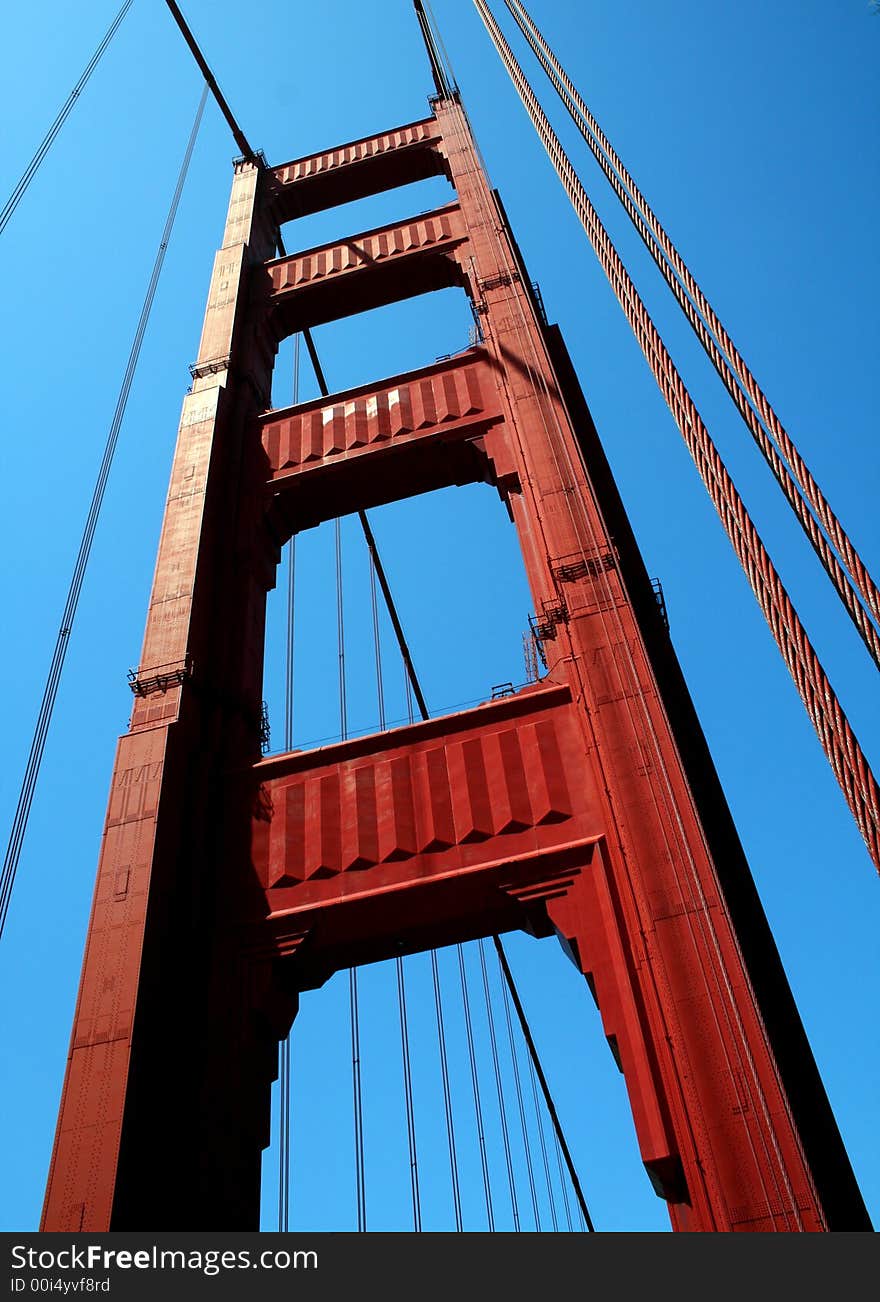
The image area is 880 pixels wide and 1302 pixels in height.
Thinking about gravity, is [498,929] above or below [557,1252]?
above

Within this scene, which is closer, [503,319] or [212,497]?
[212,497]

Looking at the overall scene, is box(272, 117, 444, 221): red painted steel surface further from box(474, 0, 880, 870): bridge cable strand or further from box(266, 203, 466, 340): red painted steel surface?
box(474, 0, 880, 870): bridge cable strand

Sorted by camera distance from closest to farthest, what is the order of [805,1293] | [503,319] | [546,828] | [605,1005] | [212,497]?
[805,1293], [605,1005], [546,828], [212,497], [503,319]

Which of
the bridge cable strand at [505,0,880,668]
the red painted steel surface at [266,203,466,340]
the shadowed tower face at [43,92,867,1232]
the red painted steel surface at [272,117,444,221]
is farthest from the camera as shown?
the red painted steel surface at [272,117,444,221]

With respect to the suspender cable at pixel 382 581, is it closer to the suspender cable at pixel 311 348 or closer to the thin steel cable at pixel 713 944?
the suspender cable at pixel 311 348

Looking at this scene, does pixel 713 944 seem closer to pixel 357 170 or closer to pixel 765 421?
pixel 765 421

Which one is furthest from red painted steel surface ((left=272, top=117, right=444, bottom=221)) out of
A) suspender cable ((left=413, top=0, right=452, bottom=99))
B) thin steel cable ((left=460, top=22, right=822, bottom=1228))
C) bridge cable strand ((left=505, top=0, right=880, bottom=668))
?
bridge cable strand ((left=505, top=0, right=880, bottom=668))

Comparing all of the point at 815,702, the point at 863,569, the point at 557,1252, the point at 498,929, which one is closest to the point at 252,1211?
the point at 498,929

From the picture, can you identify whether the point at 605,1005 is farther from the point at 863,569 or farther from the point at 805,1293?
the point at 863,569
